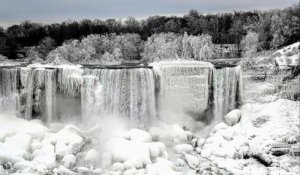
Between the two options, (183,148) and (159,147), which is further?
(183,148)

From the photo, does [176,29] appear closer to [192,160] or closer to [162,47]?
[162,47]

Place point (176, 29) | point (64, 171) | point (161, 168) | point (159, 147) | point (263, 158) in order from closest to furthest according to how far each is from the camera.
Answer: point (64, 171) < point (161, 168) < point (263, 158) < point (159, 147) < point (176, 29)

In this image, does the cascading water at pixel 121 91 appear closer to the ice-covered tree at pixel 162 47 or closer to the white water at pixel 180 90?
the white water at pixel 180 90

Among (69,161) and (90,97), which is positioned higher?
(90,97)

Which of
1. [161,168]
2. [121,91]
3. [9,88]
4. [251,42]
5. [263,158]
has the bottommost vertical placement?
[161,168]

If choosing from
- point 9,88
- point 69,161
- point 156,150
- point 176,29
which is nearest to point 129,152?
point 156,150

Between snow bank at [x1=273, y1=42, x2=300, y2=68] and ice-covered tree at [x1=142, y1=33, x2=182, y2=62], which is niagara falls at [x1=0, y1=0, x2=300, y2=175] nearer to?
snow bank at [x1=273, y1=42, x2=300, y2=68]

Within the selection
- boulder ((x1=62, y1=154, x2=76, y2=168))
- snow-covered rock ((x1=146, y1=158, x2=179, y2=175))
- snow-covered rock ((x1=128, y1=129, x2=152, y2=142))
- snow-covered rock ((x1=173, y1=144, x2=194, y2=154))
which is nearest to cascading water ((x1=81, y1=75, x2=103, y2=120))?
snow-covered rock ((x1=128, y1=129, x2=152, y2=142))

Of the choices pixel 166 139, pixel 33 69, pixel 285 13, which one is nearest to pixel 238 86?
pixel 166 139
